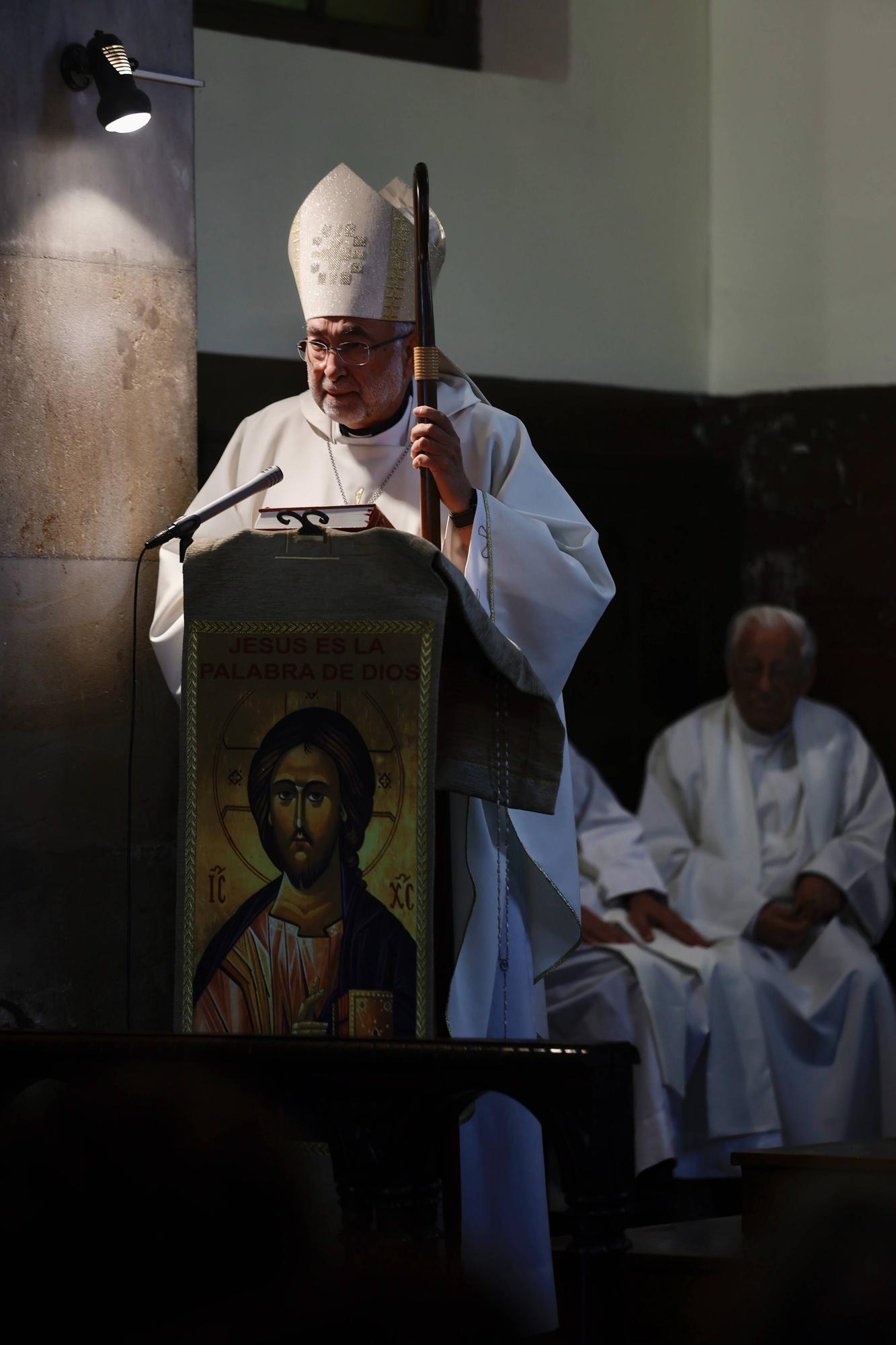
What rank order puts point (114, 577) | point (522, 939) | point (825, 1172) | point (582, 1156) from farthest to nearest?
point (114, 577) < point (522, 939) < point (825, 1172) < point (582, 1156)

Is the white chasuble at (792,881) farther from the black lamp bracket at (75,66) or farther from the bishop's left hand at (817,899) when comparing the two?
the black lamp bracket at (75,66)

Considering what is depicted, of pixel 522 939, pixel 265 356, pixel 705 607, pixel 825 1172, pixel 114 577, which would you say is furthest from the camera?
pixel 705 607

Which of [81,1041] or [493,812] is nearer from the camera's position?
[81,1041]

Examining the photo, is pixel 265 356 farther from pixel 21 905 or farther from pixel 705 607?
pixel 21 905

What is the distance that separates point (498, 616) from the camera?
11.7 feet

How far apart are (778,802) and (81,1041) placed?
162 inches

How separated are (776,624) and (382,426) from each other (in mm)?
3033

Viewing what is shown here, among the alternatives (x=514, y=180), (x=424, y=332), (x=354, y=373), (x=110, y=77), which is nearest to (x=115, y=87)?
(x=110, y=77)

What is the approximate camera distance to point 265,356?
6.35m

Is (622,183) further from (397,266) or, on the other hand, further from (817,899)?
(397,266)

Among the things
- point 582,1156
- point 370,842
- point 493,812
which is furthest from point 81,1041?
point 493,812

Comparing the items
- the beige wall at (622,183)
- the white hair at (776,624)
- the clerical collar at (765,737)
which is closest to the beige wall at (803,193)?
the beige wall at (622,183)

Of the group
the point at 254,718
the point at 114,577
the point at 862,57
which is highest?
the point at 862,57

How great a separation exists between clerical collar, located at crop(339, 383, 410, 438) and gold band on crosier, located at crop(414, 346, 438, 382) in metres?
0.45
